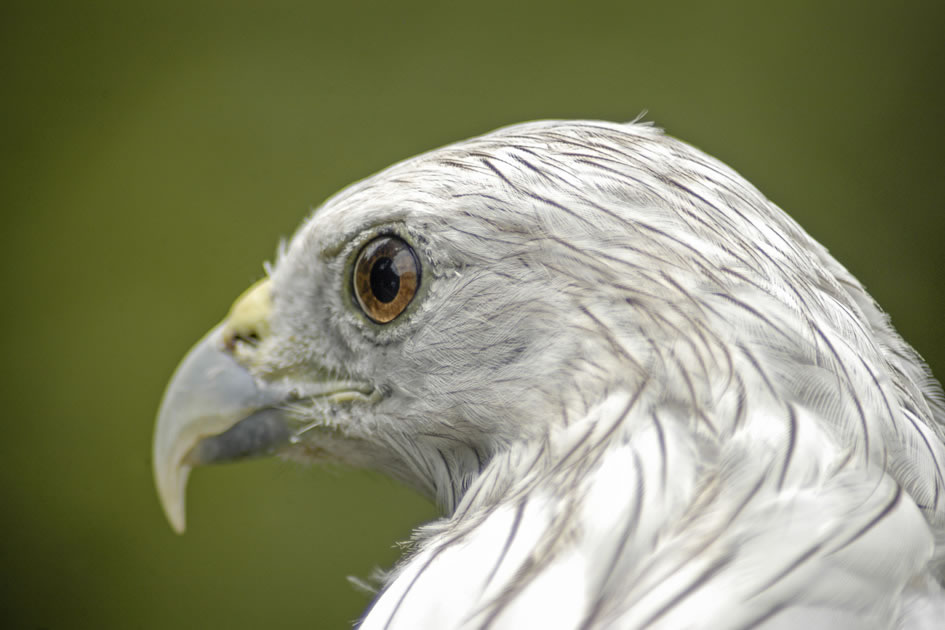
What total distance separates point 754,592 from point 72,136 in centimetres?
317

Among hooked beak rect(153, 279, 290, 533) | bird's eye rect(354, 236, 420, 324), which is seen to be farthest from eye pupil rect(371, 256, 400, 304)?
hooked beak rect(153, 279, 290, 533)

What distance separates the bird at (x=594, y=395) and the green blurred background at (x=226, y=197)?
76.3 inches

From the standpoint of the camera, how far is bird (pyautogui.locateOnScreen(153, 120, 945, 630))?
67 cm

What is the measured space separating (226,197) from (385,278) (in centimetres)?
234

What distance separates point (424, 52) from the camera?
3.01m

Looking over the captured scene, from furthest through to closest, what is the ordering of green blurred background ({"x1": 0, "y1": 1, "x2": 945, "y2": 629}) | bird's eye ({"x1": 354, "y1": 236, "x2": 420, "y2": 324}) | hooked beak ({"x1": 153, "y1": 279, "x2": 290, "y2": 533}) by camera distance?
green blurred background ({"x1": 0, "y1": 1, "x2": 945, "y2": 629}) → hooked beak ({"x1": 153, "y1": 279, "x2": 290, "y2": 533}) → bird's eye ({"x1": 354, "y1": 236, "x2": 420, "y2": 324})

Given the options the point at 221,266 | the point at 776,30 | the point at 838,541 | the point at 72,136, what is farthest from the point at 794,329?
the point at 72,136

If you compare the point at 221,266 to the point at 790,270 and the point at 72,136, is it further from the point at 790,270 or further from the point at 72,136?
the point at 790,270

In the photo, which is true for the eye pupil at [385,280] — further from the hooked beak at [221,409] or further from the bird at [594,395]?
the hooked beak at [221,409]

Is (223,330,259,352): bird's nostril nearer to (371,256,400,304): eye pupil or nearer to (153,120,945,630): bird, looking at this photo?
(153,120,945,630): bird

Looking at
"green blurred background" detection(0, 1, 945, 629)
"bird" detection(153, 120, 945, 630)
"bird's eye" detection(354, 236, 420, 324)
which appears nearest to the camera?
"bird" detection(153, 120, 945, 630)

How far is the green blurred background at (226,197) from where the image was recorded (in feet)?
9.46

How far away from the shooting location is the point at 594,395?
82 centimetres

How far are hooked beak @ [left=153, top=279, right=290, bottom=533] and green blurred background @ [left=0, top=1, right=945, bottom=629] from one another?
1.88 metres
